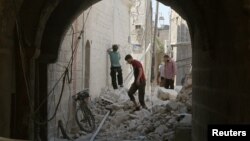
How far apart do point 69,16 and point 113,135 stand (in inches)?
130

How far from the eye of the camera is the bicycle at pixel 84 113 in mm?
10539

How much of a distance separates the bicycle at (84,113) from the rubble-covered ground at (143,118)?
30 centimetres

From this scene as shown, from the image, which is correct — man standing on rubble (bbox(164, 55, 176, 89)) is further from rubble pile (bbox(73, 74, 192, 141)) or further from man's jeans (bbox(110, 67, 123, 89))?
man's jeans (bbox(110, 67, 123, 89))

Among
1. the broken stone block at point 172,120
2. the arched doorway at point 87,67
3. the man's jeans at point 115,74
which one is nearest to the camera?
the broken stone block at point 172,120

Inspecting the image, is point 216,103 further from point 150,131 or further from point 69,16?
point 150,131

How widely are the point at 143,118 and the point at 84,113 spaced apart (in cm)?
168

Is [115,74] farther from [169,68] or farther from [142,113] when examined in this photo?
[142,113]

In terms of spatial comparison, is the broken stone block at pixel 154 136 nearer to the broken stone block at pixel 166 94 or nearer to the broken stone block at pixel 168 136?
the broken stone block at pixel 168 136

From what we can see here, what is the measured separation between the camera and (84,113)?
35.6 ft

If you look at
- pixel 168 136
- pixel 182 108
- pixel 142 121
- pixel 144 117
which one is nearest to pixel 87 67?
pixel 144 117

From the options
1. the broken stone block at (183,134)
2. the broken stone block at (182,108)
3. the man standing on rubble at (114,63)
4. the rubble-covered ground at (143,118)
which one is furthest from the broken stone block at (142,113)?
the broken stone block at (183,134)

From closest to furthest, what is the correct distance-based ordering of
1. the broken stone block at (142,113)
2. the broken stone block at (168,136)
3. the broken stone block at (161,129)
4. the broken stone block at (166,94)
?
the broken stone block at (168,136)
the broken stone block at (161,129)
the broken stone block at (142,113)
the broken stone block at (166,94)

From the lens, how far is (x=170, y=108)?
1129 cm

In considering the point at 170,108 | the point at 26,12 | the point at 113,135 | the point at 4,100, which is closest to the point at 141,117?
the point at 170,108
